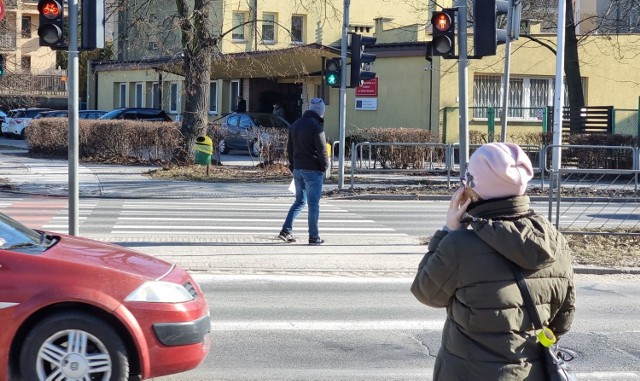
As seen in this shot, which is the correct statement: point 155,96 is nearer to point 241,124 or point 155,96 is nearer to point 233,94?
point 233,94

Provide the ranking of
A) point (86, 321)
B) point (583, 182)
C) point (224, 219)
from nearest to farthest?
point (86, 321), point (224, 219), point (583, 182)

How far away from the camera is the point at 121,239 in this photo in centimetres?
1348

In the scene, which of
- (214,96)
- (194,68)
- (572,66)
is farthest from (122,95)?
(572,66)

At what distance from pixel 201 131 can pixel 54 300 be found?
2155 centimetres

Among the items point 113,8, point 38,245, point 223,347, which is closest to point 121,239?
point 223,347

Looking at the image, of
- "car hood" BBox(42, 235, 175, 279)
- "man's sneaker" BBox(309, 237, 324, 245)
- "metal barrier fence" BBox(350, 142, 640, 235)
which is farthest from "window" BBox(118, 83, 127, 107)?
"car hood" BBox(42, 235, 175, 279)

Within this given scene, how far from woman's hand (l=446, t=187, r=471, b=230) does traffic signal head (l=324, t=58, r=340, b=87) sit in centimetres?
1798

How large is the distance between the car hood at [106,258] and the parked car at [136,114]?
3225cm

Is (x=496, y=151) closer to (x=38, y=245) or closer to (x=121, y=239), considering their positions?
(x=38, y=245)

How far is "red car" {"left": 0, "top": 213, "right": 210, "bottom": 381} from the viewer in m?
5.57

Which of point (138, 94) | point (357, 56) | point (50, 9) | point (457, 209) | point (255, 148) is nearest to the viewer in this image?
point (457, 209)

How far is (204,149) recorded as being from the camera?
25984 mm

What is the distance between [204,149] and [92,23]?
15.5m

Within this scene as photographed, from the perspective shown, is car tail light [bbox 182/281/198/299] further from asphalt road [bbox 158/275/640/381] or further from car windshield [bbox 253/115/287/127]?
car windshield [bbox 253/115/287/127]
